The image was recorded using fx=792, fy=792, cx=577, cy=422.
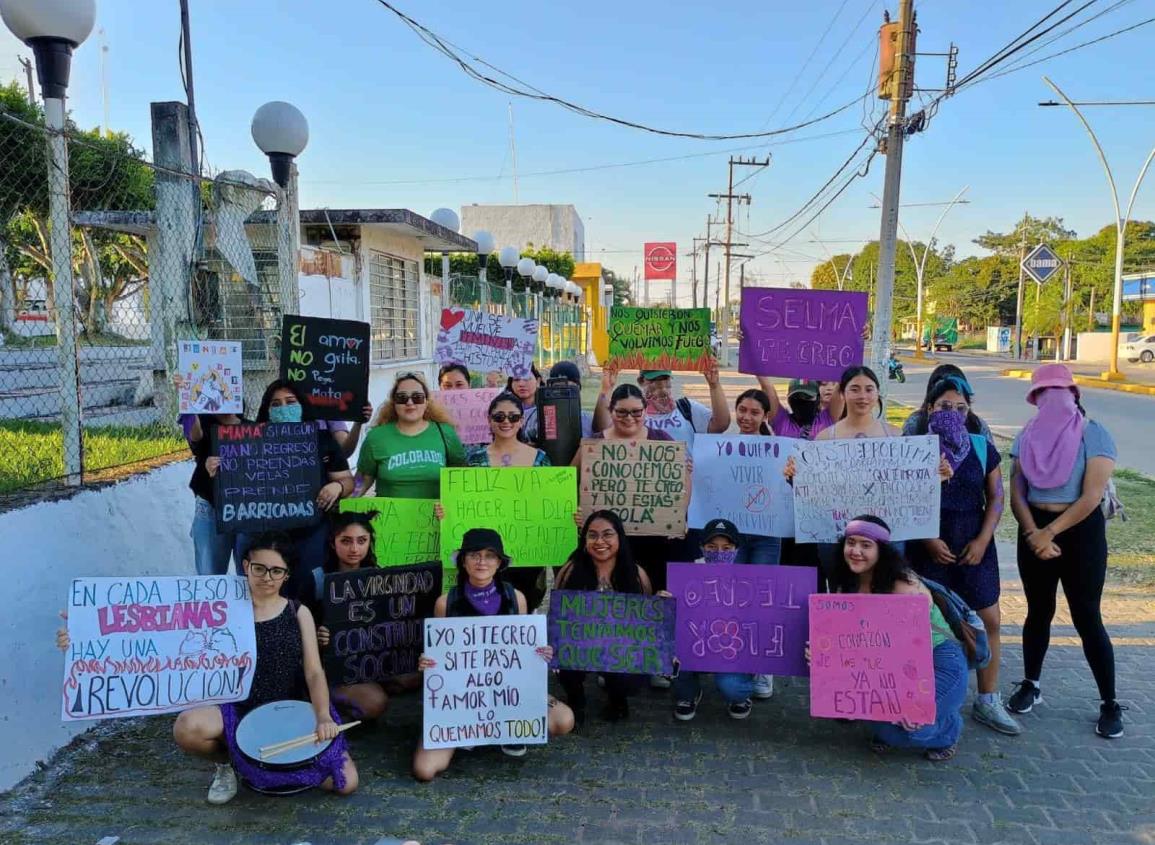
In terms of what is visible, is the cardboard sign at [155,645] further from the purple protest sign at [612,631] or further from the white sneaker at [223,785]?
the purple protest sign at [612,631]

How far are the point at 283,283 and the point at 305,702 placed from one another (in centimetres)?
403

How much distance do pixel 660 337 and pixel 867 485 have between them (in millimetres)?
1860

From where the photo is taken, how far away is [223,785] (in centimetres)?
351

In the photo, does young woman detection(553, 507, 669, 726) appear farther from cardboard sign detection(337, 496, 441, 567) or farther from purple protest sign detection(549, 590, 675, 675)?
cardboard sign detection(337, 496, 441, 567)

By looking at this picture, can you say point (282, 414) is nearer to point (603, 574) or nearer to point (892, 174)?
point (603, 574)

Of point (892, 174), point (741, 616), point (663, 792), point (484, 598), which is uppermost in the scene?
point (892, 174)

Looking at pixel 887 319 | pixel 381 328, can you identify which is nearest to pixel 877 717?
pixel 887 319

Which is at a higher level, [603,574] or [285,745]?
[603,574]

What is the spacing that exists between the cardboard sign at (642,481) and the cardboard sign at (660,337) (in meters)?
1.06

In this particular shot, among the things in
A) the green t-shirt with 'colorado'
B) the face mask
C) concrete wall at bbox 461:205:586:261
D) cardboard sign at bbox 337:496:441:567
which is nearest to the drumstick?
cardboard sign at bbox 337:496:441:567

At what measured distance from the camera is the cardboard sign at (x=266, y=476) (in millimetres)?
4086

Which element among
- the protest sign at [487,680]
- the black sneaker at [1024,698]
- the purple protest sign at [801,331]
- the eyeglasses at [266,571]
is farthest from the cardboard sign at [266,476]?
the black sneaker at [1024,698]

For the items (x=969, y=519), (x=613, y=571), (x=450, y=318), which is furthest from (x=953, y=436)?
(x=450, y=318)

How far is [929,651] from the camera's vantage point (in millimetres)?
3725
